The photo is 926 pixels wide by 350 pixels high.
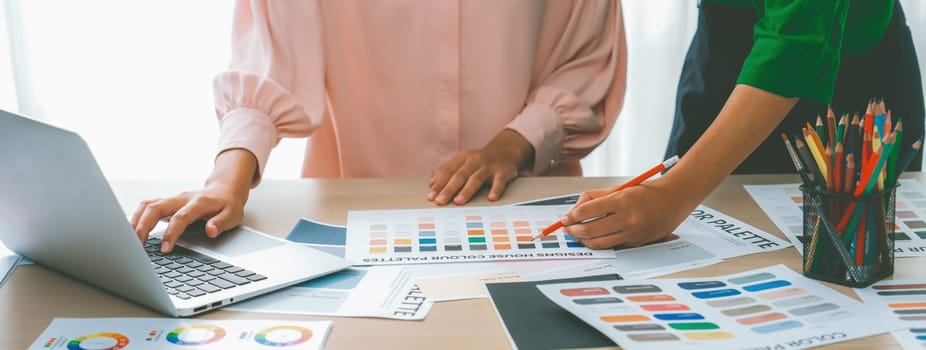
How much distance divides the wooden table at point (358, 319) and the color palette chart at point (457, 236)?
5 cm

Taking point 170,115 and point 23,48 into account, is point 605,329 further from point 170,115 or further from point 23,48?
point 23,48

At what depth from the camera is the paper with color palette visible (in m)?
0.75

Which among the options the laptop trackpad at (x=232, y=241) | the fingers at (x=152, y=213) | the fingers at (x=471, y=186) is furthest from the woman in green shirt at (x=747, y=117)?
the fingers at (x=152, y=213)

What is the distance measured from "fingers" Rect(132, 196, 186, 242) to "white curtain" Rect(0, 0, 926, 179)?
1594 mm

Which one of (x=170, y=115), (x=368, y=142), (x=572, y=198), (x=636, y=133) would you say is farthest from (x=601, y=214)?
(x=170, y=115)

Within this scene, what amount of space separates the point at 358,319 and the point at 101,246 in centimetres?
25

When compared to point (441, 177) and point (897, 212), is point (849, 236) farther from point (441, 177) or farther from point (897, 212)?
point (441, 177)

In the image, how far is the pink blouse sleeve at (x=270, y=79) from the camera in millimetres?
1226

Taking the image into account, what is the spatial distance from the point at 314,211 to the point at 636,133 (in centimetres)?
166

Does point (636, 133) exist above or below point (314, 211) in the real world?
below

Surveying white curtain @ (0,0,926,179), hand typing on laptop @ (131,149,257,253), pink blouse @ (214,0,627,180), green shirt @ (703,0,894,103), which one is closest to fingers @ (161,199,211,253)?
hand typing on laptop @ (131,149,257,253)

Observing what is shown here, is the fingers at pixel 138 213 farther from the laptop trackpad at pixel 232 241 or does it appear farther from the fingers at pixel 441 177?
the fingers at pixel 441 177

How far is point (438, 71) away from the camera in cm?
142

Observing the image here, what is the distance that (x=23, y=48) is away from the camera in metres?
2.61
